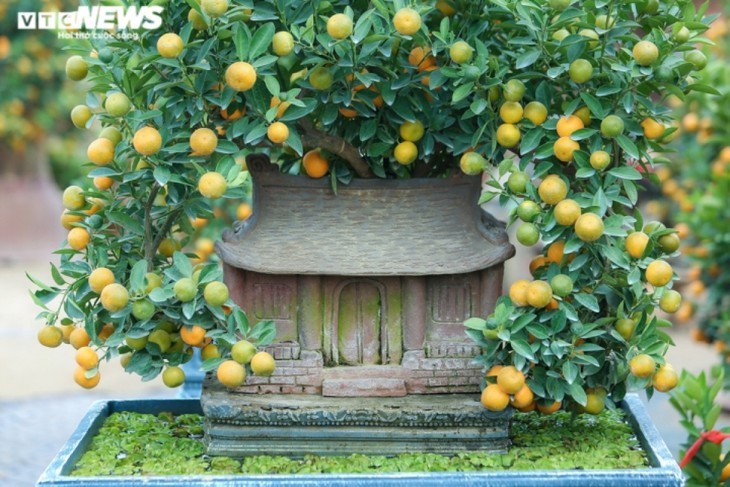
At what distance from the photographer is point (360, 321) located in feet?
7.31

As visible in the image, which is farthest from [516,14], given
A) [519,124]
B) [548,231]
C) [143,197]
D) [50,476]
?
[50,476]

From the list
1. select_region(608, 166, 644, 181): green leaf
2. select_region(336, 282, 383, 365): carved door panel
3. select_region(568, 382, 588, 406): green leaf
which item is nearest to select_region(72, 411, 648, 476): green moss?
select_region(568, 382, 588, 406): green leaf

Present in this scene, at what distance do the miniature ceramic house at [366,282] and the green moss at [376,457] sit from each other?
6.1 inches

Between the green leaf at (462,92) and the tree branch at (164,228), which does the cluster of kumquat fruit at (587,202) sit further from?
the tree branch at (164,228)

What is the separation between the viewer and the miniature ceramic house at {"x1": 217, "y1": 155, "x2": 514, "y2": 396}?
216 cm

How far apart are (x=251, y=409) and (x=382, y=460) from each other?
11.4 inches

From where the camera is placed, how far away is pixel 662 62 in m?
2.01

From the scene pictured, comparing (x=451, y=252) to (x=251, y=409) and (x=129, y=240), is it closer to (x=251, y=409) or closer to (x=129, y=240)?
(x=251, y=409)

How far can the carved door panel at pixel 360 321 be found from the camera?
7.30 feet

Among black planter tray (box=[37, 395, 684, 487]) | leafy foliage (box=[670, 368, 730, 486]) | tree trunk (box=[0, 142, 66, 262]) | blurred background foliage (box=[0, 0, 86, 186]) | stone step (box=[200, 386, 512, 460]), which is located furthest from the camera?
tree trunk (box=[0, 142, 66, 262])

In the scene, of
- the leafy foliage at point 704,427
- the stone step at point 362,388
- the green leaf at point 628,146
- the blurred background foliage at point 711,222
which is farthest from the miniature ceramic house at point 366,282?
the blurred background foliage at point 711,222

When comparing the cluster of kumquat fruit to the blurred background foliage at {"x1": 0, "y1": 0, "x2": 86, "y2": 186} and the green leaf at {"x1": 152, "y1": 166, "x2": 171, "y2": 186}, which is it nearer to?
the green leaf at {"x1": 152, "y1": 166, "x2": 171, "y2": 186}

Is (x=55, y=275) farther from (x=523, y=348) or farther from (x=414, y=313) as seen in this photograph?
(x=523, y=348)

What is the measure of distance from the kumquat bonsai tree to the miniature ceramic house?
0.31 feet
